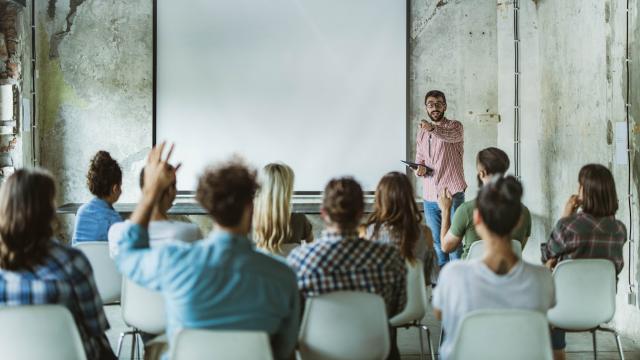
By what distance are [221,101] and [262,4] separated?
3.43ft

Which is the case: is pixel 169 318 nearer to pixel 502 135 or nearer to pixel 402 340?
pixel 402 340

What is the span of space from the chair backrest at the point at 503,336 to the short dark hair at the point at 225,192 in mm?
827

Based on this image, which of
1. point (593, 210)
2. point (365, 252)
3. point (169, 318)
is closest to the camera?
point (169, 318)

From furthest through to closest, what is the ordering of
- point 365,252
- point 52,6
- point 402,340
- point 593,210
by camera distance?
point 52,6 < point 402,340 < point 593,210 < point 365,252

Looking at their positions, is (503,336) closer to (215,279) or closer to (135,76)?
(215,279)

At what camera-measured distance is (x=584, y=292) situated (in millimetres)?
3461

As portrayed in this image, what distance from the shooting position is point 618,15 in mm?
4996

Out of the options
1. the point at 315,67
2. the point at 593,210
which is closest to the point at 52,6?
the point at 315,67

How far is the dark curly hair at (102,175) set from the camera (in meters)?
4.07

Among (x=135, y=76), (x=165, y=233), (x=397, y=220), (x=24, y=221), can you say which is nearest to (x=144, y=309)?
(x=165, y=233)

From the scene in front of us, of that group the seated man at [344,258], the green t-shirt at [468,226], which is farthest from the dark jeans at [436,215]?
the seated man at [344,258]

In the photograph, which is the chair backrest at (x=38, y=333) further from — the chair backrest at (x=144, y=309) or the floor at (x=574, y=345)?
the floor at (x=574, y=345)

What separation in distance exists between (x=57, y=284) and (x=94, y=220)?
1.82m

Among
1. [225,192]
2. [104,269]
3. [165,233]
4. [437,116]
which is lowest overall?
[104,269]
